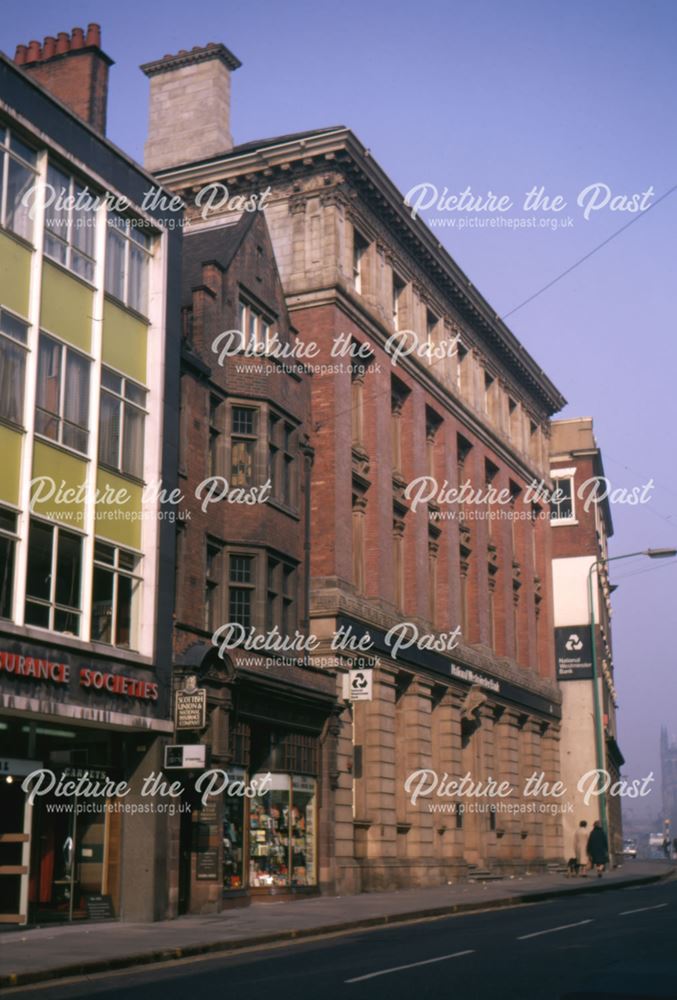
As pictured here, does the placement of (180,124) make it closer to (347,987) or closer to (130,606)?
(130,606)

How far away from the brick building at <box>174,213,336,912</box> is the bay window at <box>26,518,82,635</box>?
3310 mm

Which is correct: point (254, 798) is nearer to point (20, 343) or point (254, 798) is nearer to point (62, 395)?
point (62, 395)

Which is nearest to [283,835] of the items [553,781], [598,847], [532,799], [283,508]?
[283,508]

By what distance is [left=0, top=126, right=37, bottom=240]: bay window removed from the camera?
23203 millimetres

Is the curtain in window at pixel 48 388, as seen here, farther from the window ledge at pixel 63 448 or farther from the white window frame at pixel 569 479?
the white window frame at pixel 569 479

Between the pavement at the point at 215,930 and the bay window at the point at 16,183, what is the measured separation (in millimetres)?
12496

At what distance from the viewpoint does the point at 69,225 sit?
25.2 metres

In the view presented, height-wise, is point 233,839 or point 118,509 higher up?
point 118,509

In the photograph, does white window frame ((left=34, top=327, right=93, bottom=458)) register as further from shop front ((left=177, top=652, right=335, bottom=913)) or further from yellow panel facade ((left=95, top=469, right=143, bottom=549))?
shop front ((left=177, top=652, right=335, bottom=913))

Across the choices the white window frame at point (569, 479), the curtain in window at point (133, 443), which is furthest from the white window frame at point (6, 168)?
the white window frame at point (569, 479)

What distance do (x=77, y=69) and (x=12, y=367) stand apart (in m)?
9.70

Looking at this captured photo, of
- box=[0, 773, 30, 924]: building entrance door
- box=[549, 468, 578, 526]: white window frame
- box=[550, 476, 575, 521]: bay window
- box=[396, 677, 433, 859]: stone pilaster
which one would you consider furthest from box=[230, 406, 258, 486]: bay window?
box=[549, 468, 578, 526]: white window frame

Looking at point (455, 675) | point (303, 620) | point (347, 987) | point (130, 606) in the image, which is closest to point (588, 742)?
point (455, 675)

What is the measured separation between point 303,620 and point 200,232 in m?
10.8
